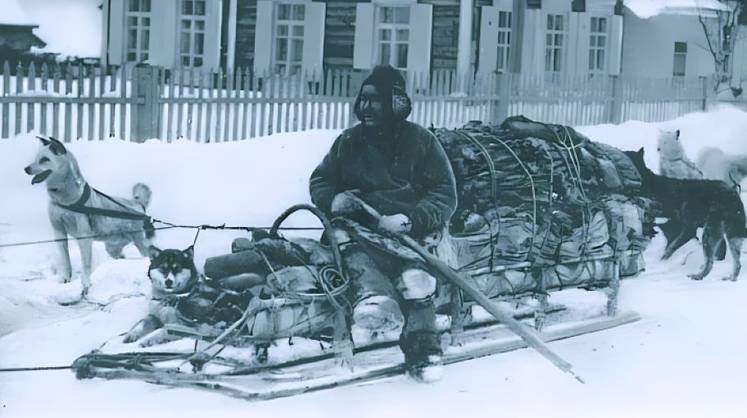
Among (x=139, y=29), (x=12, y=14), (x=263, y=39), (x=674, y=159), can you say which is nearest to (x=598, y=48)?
(x=674, y=159)

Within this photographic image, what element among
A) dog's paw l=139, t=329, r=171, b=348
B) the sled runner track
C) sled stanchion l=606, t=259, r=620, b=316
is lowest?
the sled runner track

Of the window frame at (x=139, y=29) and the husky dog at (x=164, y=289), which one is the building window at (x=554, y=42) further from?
the husky dog at (x=164, y=289)

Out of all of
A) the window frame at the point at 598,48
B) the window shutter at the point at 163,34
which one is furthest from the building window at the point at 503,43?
the window shutter at the point at 163,34

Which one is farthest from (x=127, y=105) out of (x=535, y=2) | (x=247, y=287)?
(x=535, y=2)

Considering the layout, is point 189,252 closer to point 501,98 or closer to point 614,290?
point 501,98

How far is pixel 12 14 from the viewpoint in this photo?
4.43 metres

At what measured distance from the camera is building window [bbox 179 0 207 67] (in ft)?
15.3

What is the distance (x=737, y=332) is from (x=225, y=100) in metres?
2.85

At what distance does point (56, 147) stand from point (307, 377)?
1338 mm

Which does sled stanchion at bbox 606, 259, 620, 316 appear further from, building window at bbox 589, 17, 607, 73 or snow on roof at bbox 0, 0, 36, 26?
snow on roof at bbox 0, 0, 36, 26

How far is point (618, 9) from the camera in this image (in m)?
5.62

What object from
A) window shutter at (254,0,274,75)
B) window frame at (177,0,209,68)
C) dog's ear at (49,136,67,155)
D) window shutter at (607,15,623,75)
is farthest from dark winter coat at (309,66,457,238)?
window shutter at (607,15,623,75)

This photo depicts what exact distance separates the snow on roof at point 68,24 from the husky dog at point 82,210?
392 millimetres

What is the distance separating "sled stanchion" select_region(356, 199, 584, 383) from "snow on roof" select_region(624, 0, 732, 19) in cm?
168
